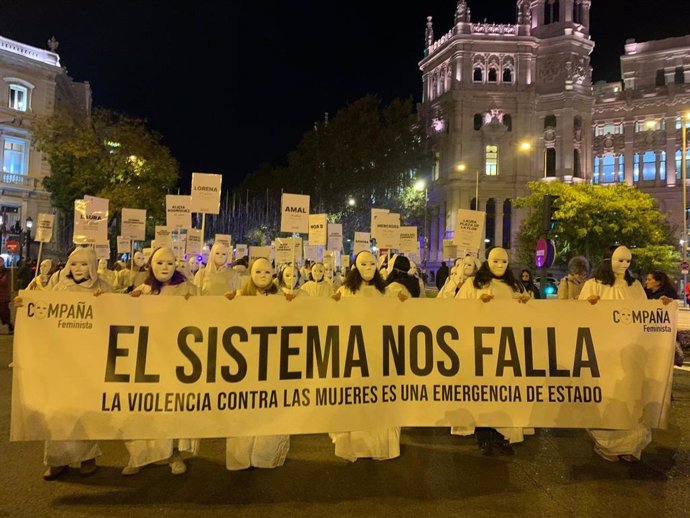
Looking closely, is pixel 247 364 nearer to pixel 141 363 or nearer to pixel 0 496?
pixel 141 363

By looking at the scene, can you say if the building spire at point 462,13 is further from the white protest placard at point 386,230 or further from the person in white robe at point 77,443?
the person in white robe at point 77,443

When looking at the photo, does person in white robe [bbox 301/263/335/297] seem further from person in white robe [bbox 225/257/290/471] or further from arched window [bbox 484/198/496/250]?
arched window [bbox 484/198/496/250]

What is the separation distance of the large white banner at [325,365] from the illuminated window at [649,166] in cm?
5847

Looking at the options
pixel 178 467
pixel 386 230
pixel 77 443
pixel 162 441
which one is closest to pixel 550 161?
pixel 386 230

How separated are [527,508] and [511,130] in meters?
56.5

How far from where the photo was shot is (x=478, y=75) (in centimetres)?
5819

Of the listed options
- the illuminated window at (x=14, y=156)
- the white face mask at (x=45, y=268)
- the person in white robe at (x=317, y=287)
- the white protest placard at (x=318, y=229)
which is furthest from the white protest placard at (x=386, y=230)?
the illuminated window at (x=14, y=156)

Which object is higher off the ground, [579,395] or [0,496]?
[579,395]

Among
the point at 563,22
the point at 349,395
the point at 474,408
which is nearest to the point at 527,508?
the point at 474,408

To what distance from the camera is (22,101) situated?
40844 mm

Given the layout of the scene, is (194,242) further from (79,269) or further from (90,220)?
(79,269)

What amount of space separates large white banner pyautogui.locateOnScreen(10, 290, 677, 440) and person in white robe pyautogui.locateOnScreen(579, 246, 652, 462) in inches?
8.3

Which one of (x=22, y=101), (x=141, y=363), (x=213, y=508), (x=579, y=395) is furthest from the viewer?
(x=22, y=101)

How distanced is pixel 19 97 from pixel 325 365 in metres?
43.2
